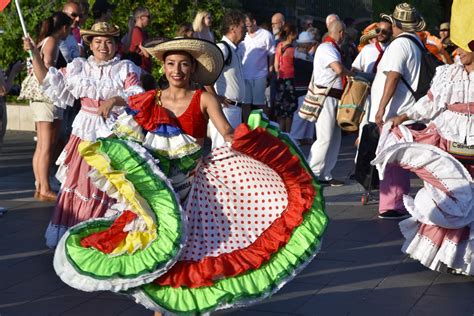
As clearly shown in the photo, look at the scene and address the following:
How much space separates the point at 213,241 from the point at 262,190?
0.41 meters

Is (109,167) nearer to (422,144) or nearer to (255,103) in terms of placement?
(422,144)

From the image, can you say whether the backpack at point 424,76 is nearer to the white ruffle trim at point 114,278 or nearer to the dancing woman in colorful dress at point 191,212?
the dancing woman in colorful dress at point 191,212

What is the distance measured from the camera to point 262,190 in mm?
5848

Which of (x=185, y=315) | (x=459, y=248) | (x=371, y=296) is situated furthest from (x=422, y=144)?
(x=185, y=315)

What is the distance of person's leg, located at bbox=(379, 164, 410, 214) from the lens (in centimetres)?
945

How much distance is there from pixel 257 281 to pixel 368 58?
21.8ft

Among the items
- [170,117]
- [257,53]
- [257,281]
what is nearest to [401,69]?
[170,117]

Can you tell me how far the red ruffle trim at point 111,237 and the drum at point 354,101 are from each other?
5.07 meters

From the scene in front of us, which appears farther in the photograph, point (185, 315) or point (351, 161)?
point (351, 161)

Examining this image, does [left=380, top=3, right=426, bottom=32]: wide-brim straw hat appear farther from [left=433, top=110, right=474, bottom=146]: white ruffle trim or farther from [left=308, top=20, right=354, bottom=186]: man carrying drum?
[left=433, top=110, right=474, bottom=146]: white ruffle trim

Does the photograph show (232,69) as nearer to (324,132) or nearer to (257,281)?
(324,132)

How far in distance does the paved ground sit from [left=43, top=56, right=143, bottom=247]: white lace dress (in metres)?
0.37

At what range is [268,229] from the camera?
5754mm

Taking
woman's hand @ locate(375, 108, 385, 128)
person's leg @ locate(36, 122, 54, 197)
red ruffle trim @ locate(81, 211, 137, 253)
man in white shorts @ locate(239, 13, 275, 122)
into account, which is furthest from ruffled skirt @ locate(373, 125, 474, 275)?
man in white shorts @ locate(239, 13, 275, 122)
